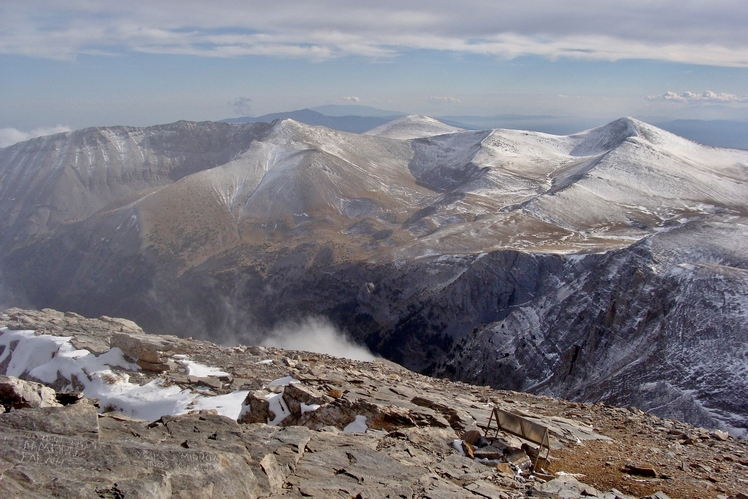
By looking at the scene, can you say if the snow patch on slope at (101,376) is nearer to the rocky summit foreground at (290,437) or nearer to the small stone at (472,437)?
the rocky summit foreground at (290,437)

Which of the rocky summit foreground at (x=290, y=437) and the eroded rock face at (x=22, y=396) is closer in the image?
the rocky summit foreground at (x=290, y=437)

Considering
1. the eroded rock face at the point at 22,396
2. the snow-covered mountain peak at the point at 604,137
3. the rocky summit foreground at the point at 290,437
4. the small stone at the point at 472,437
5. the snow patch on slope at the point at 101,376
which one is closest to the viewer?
the rocky summit foreground at the point at 290,437

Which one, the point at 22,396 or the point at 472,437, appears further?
the point at 472,437

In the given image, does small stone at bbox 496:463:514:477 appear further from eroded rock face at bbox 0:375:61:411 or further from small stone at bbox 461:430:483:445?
eroded rock face at bbox 0:375:61:411

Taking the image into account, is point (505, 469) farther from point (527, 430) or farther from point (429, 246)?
point (429, 246)

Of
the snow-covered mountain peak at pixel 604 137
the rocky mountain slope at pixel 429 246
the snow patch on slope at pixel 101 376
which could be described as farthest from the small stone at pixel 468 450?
the snow-covered mountain peak at pixel 604 137

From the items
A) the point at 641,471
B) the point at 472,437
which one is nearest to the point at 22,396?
the point at 472,437
